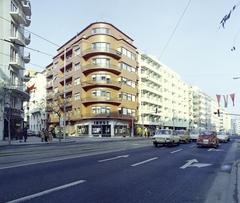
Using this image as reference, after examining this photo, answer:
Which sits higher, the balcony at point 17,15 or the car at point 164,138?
the balcony at point 17,15

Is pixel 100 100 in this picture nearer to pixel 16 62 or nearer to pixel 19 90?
pixel 19 90

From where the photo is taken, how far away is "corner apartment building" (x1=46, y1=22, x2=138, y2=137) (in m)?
59.2

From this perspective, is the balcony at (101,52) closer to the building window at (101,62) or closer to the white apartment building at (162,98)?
the building window at (101,62)

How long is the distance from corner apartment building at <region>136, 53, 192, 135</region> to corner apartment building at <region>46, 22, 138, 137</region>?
727 cm

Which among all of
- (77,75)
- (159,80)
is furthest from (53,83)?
(159,80)

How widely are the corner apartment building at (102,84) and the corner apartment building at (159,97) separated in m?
7.27

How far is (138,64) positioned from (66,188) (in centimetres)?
6699

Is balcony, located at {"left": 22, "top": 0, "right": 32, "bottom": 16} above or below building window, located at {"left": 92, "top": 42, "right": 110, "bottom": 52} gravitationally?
above

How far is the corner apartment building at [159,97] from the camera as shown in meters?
73.4

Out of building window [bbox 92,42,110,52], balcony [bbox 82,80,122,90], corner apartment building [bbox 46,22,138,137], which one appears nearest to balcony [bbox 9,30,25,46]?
corner apartment building [bbox 46,22,138,137]

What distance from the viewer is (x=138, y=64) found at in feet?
238

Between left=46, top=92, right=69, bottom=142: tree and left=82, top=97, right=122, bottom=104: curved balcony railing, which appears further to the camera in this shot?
left=82, top=97, right=122, bottom=104: curved balcony railing

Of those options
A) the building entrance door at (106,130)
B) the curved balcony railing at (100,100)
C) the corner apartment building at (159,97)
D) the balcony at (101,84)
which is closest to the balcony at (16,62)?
the balcony at (101,84)

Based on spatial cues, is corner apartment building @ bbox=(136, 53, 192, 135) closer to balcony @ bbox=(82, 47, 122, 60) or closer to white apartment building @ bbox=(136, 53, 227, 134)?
white apartment building @ bbox=(136, 53, 227, 134)
